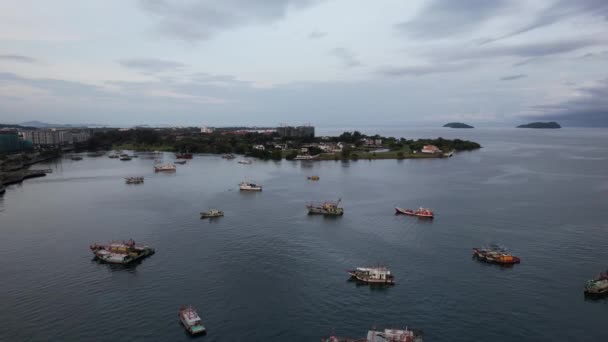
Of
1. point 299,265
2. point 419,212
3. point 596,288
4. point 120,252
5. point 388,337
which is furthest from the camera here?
point 419,212

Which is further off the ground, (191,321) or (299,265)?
(299,265)

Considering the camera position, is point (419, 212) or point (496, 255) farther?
point (419, 212)

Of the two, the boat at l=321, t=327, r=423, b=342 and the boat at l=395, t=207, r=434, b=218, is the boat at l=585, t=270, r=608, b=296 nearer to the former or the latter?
the boat at l=321, t=327, r=423, b=342

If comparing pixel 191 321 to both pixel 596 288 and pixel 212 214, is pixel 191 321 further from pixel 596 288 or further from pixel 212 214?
pixel 596 288

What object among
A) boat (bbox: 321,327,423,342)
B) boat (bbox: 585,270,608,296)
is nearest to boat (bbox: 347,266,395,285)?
boat (bbox: 321,327,423,342)

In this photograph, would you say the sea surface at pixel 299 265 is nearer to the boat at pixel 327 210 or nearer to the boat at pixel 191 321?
the boat at pixel 191 321

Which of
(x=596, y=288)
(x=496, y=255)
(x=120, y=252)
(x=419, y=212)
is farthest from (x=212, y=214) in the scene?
(x=596, y=288)

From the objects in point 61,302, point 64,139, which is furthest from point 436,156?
point 64,139

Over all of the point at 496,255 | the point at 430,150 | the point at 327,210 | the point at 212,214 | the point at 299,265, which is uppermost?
the point at 430,150
